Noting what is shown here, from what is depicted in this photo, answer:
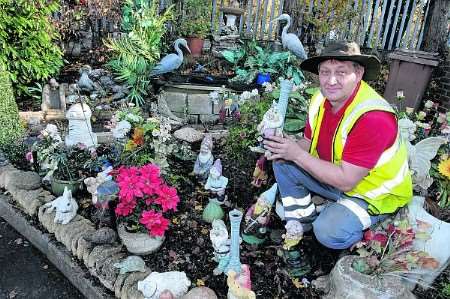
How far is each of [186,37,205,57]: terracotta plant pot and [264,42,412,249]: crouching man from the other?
12.7ft

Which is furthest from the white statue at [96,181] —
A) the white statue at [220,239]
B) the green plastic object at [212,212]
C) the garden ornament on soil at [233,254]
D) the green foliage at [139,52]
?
the green foliage at [139,52]

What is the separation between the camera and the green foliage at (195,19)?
6.09 m

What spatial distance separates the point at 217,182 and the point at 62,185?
120 cm

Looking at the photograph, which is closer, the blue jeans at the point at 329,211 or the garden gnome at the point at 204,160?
the blue jeans at the point at 329,211

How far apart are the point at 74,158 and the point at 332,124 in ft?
6.69

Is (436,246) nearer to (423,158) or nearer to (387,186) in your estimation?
(387,186)

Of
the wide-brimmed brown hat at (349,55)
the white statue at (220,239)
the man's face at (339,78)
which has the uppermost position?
the wide-brimmed brown hat at (349,55)

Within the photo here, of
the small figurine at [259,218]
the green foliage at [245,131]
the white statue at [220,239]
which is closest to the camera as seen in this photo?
the white statue at [220,239]

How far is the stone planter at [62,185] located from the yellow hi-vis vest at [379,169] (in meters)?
1.94

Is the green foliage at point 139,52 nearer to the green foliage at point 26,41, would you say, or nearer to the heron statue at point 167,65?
the heron statue at point 167,65

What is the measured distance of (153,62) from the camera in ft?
17.1

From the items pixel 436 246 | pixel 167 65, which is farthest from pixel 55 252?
pixel 167 65

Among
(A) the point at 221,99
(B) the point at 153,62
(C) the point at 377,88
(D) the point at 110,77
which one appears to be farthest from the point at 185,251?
(C) the point at 377,88

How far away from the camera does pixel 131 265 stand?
227cm
